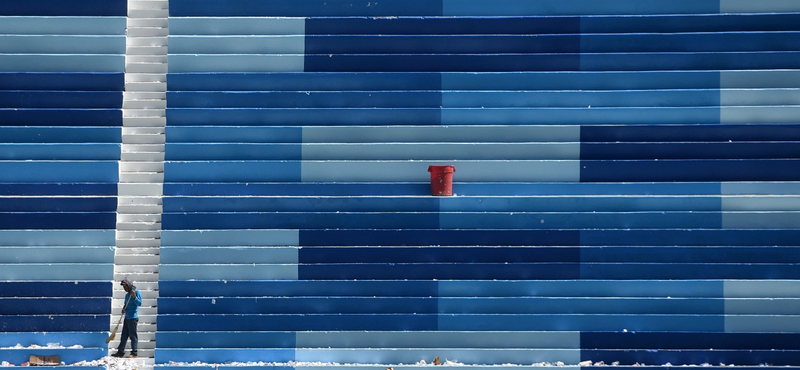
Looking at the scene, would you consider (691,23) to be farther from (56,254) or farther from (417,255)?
(56,254)

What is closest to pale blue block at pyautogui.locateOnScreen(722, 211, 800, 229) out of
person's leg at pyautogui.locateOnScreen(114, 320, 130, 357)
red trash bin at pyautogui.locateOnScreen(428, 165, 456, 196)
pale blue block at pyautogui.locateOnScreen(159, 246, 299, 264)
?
red trash bin at pyautogui.locateOnScreen(428, 165, 456, 196)

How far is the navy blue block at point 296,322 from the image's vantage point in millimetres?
11367

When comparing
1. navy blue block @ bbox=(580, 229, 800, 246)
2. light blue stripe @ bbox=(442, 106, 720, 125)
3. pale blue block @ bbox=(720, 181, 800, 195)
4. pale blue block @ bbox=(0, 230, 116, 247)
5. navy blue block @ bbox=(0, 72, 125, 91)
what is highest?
navy blue block @ bbox=(0, 72, 125, 91)

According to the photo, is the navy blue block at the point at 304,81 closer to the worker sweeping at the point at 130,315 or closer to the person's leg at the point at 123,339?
the worker sweeping at the point at 130,315

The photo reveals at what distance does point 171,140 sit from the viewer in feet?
38.3

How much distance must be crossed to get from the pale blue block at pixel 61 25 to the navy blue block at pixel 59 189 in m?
1.94

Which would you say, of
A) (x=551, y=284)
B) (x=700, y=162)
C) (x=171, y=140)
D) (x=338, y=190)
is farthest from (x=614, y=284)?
(x=171, y=140)

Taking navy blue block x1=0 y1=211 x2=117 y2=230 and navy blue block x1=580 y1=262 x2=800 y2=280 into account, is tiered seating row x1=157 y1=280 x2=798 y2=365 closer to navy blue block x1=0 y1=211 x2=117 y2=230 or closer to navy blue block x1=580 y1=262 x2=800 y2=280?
navy blue block x1=580 y1=262 x2=800 y2=280

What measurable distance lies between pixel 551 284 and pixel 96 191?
575cm

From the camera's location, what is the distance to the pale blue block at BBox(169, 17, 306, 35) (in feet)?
39.0

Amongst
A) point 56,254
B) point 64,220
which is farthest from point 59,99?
point 56,254

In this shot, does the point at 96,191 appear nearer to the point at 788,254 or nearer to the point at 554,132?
the point at 554,132

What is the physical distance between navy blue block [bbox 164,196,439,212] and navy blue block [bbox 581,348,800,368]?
2.74 m

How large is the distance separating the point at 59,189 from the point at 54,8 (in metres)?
2.33
